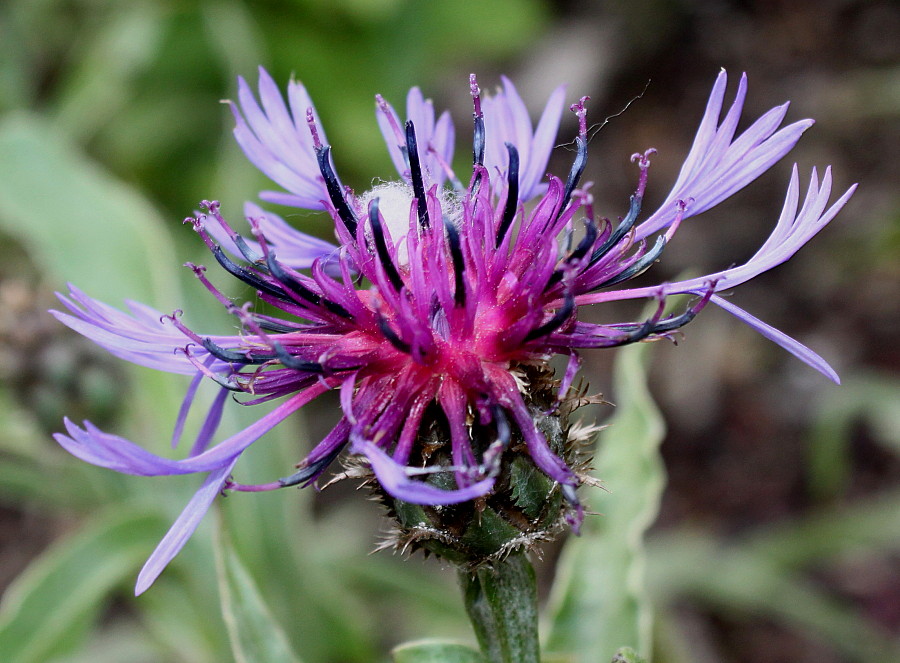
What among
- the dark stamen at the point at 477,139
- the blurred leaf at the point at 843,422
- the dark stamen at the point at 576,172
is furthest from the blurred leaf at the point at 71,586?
the blurred leaf at the point at 843,422

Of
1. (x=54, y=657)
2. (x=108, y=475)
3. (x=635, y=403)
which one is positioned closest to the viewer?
(x=635, y=403)

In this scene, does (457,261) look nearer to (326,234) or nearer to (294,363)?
(294,363)

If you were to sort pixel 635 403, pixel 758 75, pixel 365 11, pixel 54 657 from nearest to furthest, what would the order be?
pixel 635 403, pixel 54 657, pixel 365 11, pixel 758 75

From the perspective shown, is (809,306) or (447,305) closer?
(447,305)

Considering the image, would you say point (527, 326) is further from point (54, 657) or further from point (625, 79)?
point (625, 79)

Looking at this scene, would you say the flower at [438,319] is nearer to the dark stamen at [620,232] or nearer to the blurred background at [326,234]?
the dark stamen at [620,232]

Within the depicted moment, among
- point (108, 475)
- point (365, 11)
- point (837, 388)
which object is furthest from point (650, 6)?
point (108, 475)

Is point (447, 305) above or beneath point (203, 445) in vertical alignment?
above
